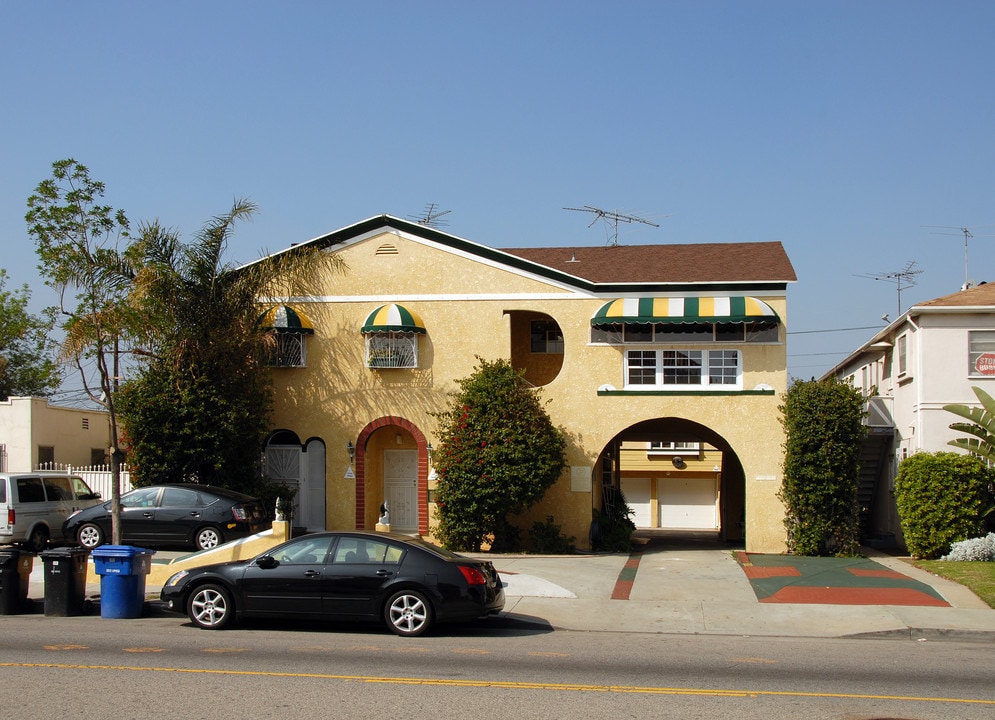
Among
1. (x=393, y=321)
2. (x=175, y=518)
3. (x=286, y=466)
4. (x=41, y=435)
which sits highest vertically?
(x=393, y=321)

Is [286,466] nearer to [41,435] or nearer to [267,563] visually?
[41,435]

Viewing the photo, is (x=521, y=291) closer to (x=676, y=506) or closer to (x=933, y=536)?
(x=933, y=536)

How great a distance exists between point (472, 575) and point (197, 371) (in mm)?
11454

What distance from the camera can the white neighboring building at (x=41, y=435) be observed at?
27.4m

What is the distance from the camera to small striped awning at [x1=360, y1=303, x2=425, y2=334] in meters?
23.8

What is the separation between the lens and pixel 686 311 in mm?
23031

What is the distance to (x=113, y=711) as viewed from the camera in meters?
8.77

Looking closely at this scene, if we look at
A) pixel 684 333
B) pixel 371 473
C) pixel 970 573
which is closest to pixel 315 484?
pixel 371 473

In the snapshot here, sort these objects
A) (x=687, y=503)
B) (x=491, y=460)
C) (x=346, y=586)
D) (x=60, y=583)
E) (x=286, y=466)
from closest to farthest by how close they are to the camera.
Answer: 1. (x=346, y=586)
2. (x=60, y=583)
3. (x=491, y=460)
4. (x=286, y=466)
5. (x=687, y=503)

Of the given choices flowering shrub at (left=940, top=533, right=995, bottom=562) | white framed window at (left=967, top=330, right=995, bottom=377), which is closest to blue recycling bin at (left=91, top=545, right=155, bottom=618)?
flowering shrub at (left=940, top=533, right=995, bottom=562)

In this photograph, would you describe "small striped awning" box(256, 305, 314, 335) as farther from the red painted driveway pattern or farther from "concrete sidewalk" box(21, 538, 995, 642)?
the red painted driveway pattern

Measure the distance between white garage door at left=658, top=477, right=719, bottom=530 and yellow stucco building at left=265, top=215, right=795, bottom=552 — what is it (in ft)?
78.7

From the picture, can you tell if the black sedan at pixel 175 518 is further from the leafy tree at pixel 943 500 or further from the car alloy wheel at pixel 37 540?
the leafy tree at pixel 943 500

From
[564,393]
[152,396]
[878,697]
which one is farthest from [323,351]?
[878,697]
